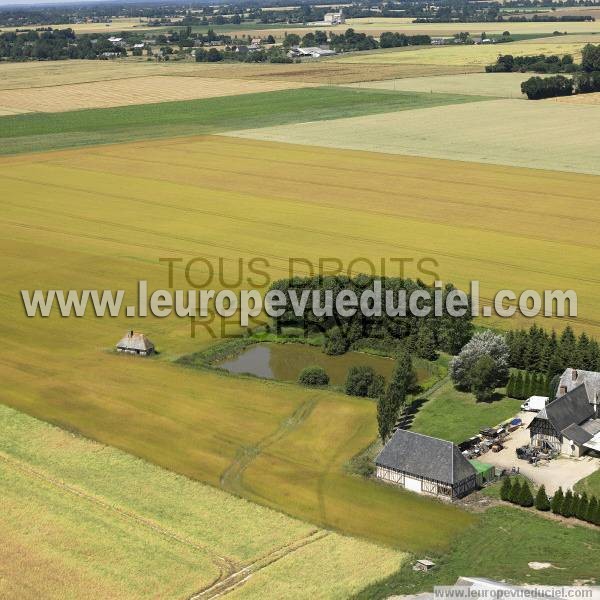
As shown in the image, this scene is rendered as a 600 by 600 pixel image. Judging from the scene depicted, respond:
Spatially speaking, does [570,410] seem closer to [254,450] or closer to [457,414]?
[457,414]

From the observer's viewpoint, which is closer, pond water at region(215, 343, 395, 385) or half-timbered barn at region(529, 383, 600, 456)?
half-timbered barn at region(529, 383, 600, 456)

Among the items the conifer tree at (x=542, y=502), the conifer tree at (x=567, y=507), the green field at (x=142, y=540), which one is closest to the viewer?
the green field at (x=142, y=540)

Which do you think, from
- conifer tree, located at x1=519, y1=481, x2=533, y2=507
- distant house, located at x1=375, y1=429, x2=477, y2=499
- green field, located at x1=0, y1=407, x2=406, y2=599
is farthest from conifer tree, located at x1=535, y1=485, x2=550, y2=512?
green field, located at x1=0, y1=407, x2=406, y2=599

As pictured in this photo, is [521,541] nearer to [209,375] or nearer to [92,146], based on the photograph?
[209,375]

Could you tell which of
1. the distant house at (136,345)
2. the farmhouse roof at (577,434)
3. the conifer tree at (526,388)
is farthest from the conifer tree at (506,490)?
the distant house at (136,345)

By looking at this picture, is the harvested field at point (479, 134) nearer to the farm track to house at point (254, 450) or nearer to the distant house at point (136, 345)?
the distant house at point (136, 345)

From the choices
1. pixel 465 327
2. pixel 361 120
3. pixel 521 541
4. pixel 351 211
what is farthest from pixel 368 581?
pixel 361 120

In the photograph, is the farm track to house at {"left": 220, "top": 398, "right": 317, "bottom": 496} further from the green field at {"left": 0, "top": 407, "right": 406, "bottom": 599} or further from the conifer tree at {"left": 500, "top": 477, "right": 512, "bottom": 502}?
the conifer tree at {"left": 500, "top": 477, "right": 512, "bottom": 502}
